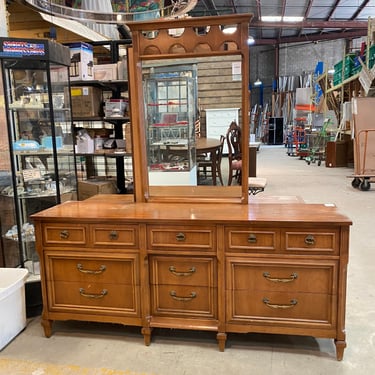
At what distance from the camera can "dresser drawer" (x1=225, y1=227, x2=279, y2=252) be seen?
2041mm

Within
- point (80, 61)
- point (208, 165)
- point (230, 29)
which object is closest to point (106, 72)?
point (80, 61)

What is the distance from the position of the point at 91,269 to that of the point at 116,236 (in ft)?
0.91

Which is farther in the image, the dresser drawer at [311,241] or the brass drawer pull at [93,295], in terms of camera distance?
the brass drawer pull at [93,295]

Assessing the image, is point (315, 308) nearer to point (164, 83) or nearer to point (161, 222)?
point (161, 222)

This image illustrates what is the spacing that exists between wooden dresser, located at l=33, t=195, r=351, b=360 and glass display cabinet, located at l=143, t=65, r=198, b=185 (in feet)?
2.36

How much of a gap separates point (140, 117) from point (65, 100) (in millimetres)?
1161

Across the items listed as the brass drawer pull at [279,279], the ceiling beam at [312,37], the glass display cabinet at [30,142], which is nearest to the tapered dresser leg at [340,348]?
the brass drawer pull at [279,279]

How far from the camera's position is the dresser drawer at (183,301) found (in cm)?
219

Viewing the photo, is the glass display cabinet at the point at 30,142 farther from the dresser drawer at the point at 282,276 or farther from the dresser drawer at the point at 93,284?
the dresser drawer at the point at 282,276

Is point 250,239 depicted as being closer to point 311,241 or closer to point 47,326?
point 311,241

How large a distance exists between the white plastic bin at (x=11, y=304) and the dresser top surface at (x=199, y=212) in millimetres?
493

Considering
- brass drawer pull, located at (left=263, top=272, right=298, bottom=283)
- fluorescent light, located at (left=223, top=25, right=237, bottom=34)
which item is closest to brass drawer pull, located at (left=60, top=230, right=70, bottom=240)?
brass drawer pull, located at (left=263, top=272, right=298, bottom=283)

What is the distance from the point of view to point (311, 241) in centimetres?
201

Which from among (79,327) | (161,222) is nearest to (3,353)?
(79,327)
